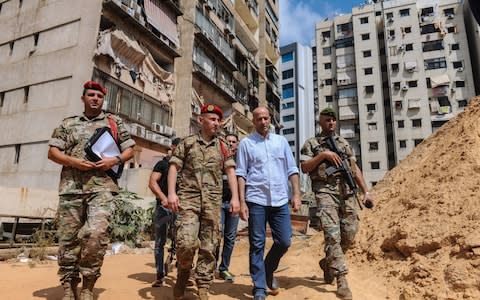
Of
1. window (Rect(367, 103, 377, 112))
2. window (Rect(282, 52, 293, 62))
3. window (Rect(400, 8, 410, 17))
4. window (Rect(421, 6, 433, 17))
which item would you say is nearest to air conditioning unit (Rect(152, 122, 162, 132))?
window (Rect(367, 103, 377, 112))

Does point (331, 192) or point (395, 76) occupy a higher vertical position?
point (395, 76)

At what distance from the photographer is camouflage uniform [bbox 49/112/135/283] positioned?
3322 millimetres

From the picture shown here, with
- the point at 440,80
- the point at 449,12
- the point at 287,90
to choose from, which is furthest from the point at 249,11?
the point at 287,90

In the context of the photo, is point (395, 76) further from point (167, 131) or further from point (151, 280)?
point (151, 280)

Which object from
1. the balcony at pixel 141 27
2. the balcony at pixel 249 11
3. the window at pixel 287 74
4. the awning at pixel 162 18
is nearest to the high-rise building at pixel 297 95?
the window at pixel 287 74

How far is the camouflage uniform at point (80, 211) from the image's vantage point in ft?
10.9

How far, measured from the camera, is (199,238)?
3.66 m

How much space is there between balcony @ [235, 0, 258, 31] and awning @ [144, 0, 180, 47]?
11.0 m

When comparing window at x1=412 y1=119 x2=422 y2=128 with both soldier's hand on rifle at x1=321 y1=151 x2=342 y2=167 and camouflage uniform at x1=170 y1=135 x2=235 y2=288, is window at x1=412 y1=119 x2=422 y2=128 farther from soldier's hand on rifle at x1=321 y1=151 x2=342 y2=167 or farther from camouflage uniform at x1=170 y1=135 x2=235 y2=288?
camouflage uniform at x1=170 y1=135 x2=235 y2=288

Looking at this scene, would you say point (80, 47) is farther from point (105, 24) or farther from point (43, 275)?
point (43, 275)

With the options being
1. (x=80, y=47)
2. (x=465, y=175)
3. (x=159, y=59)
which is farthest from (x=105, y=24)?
(x=465, y=175)

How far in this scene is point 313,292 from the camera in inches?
156

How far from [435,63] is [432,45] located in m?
2.28

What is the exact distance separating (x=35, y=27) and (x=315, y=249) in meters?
17.1
